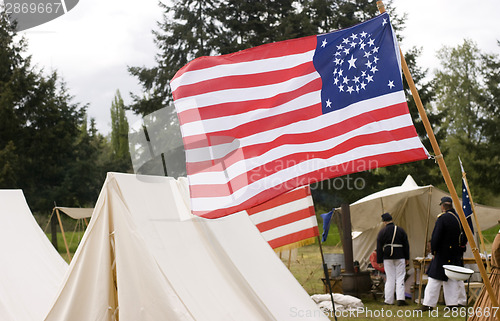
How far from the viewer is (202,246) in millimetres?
6219

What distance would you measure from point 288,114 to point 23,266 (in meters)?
4.73

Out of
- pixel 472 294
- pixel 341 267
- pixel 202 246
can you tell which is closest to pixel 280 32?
pixel 341 267

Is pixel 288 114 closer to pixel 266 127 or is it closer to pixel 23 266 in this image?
pixel 266 127

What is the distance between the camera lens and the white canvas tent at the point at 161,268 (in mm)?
5180

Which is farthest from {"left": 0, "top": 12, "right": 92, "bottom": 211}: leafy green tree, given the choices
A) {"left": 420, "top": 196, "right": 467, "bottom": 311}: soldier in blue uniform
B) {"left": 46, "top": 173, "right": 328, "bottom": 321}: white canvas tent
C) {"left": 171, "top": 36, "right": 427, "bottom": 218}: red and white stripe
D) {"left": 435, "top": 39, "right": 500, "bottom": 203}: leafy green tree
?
{"left": 171, "top": 36, "right": 427, "bottom": 218}: red and white stripe

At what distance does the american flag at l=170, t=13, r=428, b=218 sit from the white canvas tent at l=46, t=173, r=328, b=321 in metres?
1.13

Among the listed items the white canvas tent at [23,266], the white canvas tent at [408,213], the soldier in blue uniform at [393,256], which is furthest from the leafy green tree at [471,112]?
the white canvas tent at [23,266]

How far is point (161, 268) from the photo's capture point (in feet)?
17.8

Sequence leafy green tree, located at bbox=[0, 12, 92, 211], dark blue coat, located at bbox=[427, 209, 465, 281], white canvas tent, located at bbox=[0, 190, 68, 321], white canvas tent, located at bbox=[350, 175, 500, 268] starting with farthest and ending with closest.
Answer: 1. leafy green tree, located at bbox=[0, 12, 92, 211]
2. white canvas tent, located at bbox=[350, 175, 500, 268]
3. dark blue coat, located at bbox=[427, 209, 465, 281]
4. white canvas tent, located at bbox=[0, 190, 68, 321]

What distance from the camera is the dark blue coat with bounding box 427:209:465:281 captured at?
31.8ft

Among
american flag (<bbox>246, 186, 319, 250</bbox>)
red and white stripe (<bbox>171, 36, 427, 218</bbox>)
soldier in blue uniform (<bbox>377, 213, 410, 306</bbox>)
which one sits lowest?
soldier in blue uniform (<bbox>377, 213, 410, 306</bbox>)

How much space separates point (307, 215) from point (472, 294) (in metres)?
3.50

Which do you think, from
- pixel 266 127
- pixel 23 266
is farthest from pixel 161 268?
pixel 23 266

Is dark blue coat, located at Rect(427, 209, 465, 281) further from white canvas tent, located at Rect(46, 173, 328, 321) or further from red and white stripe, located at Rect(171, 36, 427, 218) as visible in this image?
red and white stripe, located at Rect(171, 36, 427, 218)
